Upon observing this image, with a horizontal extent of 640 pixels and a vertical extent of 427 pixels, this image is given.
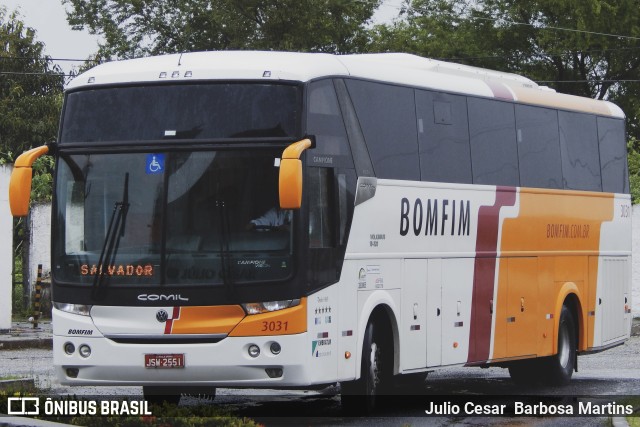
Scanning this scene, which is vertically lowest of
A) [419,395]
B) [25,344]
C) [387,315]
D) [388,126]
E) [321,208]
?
[25,344]

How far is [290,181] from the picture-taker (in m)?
12.8

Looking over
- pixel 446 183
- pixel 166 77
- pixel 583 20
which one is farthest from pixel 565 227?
pixel 583 20

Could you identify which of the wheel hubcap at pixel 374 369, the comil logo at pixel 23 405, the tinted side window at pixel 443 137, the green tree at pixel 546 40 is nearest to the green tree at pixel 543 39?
the green tree at pixel 546 40

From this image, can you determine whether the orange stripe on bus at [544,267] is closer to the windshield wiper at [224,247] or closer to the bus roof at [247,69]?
the bus roof at [247,69]

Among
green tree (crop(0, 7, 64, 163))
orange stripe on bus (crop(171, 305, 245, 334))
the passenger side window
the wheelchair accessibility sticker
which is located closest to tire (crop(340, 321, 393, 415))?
the passenger side window

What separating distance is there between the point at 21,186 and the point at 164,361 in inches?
81.1

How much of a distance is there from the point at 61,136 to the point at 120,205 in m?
1.05

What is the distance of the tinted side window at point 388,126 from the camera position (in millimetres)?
15180

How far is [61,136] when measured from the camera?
46.8 feet

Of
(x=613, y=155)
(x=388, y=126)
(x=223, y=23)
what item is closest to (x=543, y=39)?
(x=223, y=23)

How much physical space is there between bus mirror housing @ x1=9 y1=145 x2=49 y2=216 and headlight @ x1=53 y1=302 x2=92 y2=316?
3.01 feet

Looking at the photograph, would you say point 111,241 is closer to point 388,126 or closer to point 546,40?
point 388,126

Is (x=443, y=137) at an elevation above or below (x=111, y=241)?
above

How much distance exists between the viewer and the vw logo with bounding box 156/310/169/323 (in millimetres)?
13422
